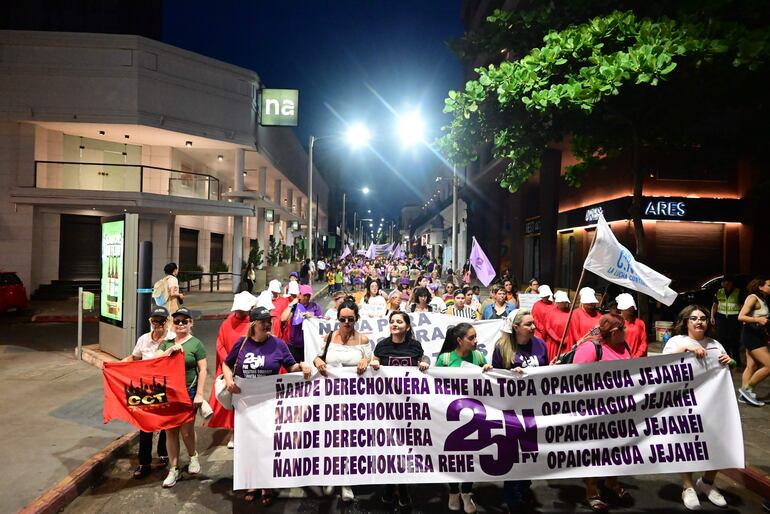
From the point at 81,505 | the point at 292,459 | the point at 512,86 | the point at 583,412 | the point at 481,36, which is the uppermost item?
Answer: the point at 481,36

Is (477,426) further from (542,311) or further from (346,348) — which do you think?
(542,311)

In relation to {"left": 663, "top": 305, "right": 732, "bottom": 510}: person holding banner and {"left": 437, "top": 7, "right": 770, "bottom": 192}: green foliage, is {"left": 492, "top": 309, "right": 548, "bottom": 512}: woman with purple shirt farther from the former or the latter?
{"left": 437, "top": 7, "right": 770, "bottom": 192}: green foliage

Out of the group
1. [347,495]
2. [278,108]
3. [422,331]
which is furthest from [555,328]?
[278,108]

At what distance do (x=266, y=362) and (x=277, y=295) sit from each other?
13.7ft

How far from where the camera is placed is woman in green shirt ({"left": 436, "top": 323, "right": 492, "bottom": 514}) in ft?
14.6

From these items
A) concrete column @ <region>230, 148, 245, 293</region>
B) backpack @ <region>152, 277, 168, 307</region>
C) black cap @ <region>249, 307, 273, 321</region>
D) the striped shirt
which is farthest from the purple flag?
concrete column @ <region>230, 148, 245, 293</region>

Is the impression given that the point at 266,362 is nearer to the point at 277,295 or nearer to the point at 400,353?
the point at 400,353

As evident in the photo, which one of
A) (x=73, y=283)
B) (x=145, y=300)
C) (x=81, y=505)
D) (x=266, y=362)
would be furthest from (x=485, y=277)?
(x=73, y=283)

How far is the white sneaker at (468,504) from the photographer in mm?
4398

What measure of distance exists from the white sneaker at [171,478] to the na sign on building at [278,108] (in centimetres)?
2390

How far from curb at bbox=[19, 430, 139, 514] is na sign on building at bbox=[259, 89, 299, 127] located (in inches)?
915

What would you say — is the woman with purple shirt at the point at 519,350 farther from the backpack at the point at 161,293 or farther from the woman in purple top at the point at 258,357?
the backpack at the point at 161,293

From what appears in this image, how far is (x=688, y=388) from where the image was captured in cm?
465

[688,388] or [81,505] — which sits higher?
[688,388]
